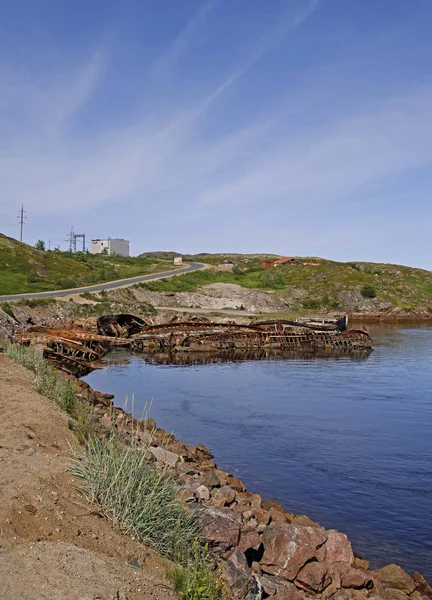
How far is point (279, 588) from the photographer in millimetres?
8656

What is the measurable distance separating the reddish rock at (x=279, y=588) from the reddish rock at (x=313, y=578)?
7.2 inches

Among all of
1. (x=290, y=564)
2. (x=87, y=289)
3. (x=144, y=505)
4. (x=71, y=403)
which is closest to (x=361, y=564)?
(x=290, y=564)

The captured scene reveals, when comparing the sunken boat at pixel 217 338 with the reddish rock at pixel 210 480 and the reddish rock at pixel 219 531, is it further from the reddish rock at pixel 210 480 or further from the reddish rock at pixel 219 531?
the reddish rock at pixel 219 531

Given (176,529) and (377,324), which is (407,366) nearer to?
(176,529)

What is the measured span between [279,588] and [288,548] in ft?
2.44

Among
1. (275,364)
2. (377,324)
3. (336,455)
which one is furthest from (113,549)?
(377,324)

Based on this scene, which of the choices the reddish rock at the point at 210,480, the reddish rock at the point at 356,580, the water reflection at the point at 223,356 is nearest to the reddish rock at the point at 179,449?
the reddish rock at the point at 210,480

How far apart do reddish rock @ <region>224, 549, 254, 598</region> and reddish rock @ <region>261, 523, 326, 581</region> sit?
31.7 inches

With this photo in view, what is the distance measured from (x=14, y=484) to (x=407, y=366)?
1381 inches

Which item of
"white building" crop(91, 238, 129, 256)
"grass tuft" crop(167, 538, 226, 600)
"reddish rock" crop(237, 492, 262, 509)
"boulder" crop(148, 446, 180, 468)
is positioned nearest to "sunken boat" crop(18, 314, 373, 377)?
"boulder" crop(148, 446, 180, 468)

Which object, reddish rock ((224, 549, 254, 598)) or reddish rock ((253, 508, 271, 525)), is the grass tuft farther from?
reddish rock ((253, 508, 271, 525))

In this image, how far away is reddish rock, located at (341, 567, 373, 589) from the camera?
923 centimetres

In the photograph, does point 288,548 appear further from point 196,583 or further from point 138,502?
point 196,583

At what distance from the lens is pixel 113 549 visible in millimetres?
7461
